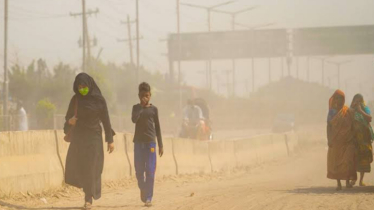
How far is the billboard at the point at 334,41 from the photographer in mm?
60906

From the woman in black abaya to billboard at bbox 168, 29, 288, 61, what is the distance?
5420cm

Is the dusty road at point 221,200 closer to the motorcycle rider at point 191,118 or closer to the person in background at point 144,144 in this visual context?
the person in background at point 144,144

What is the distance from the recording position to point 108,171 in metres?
13.6

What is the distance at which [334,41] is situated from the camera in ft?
203

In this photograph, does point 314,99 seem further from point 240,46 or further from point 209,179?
point 209,179

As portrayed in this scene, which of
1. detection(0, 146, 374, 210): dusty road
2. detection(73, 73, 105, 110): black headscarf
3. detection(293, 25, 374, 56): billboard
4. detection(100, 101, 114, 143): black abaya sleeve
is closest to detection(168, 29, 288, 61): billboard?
detection(293, 25, 374, 56): billboard

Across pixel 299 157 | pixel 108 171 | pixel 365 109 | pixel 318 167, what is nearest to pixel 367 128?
→ pixel 365 109

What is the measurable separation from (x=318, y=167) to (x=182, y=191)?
37.5ft

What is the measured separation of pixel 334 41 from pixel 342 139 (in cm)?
4982

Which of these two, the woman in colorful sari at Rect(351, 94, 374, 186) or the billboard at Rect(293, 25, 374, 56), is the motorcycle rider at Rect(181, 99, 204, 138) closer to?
the woman in colorful sari at Rect(351, 94, 374, 186)

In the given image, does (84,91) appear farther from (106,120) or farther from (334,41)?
(334,41)

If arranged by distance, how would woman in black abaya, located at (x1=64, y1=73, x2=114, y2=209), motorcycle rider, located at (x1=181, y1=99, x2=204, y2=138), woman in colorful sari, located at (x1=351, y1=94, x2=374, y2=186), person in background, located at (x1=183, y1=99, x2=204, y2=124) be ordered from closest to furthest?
woman in black abaya, located at (x1=64, y1=73, x2=114, y2=209) → woman in colorful sari, located at (x1=351, y1=94, x2=374, y2=186) → motorcycle rider, located at (x1=181, y1=99, x2=204, y2=138) → person in background, located at (x1=183, y1=99, x2=204, y2=124)

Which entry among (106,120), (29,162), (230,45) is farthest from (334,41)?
(106,120)

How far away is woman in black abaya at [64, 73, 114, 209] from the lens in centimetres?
975
